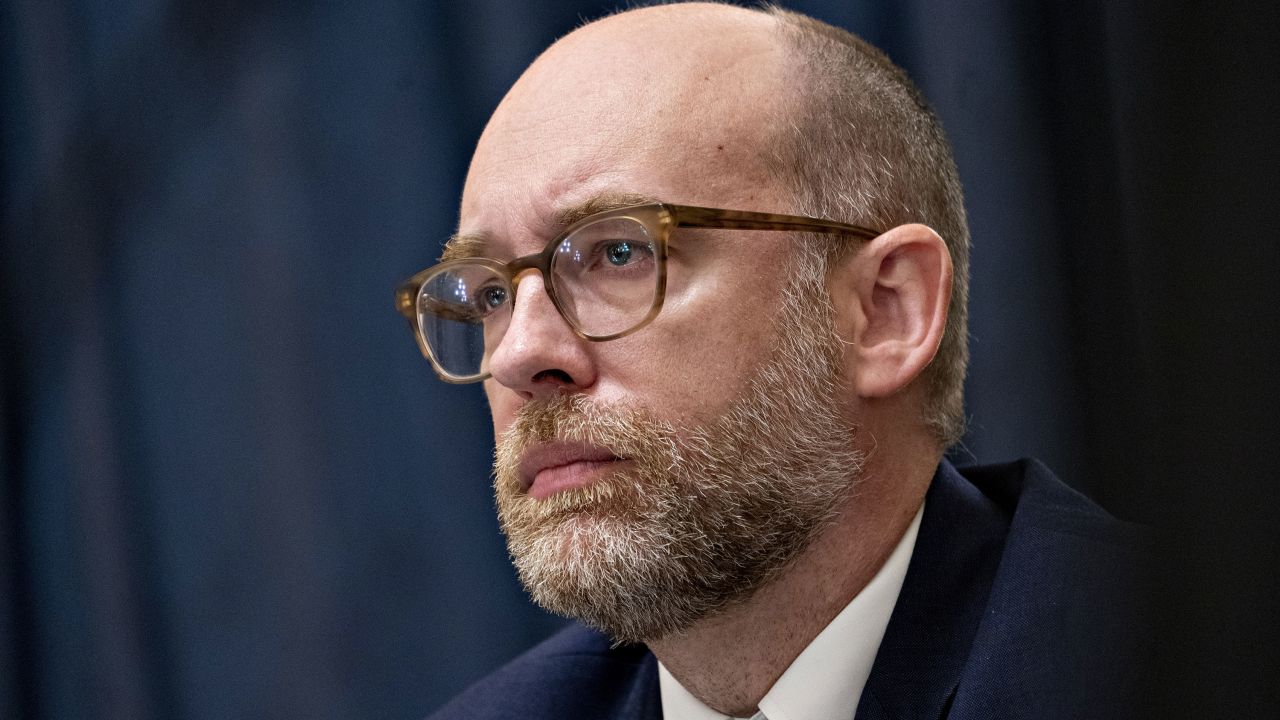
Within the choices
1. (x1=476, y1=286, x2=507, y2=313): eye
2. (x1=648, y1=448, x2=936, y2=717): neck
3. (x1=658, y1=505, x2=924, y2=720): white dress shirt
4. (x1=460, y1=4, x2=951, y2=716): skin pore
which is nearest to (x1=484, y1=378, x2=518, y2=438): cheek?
(x1=460, y1=4, x2=951, y2=716): skin pore

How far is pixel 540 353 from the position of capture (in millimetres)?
1343

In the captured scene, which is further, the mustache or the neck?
the neck

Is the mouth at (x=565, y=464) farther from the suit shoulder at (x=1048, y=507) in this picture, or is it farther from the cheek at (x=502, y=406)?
the suit shoulder at (x=1048, y=507)

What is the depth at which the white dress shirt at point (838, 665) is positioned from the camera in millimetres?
1417

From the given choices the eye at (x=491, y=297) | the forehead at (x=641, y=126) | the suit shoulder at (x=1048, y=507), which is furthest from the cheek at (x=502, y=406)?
the suit shoulder at (x=1048, y=507)

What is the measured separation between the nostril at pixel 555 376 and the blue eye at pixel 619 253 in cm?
15

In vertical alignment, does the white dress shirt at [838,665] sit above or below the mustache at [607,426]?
below

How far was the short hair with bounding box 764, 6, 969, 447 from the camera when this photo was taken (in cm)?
146

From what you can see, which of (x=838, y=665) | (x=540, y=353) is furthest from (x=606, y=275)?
(x=838, y=665)

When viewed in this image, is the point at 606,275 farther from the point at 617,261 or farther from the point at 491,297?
the point at 491,297

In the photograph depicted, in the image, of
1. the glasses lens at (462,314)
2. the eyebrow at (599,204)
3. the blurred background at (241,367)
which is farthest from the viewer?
the blurred background at (241,367)

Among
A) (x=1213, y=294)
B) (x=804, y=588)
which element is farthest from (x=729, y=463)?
(x=1213, y=294)

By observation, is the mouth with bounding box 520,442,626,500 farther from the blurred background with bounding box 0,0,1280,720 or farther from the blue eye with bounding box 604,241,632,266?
the blurred background with bounding box 0,0,1280,720

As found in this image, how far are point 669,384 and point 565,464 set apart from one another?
0.16 meters
